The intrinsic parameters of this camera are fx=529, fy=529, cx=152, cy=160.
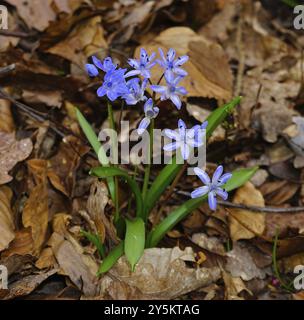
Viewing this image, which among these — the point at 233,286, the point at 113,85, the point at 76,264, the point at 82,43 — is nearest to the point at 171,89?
the point at 113,85

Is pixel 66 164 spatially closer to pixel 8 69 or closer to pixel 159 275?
pixel 8 69

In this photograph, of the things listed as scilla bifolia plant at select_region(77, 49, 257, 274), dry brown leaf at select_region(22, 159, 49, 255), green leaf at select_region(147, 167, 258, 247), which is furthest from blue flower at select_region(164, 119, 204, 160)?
dry brown leaf at select_region(22, 159, 49, 255)

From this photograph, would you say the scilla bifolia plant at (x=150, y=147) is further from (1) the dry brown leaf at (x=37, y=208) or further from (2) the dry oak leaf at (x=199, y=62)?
(2) the dry oak leaf at (x=199, y=62)

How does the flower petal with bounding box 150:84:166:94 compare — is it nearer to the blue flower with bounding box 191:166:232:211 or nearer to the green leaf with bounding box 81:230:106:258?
the blue flower with bounding box 191:166:232:211

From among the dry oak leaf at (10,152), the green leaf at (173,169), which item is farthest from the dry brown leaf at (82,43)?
the green leaf at (173,169)

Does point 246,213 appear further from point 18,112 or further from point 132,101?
point 18,112

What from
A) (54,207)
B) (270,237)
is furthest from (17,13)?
(270,237)

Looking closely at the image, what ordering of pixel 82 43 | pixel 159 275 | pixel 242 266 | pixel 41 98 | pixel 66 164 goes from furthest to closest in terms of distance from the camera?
pixel 82 43, pixel 41 98, pixel 66 164, pixel 242 266, pixel 159 275

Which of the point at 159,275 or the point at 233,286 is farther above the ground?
the point at 159,275
